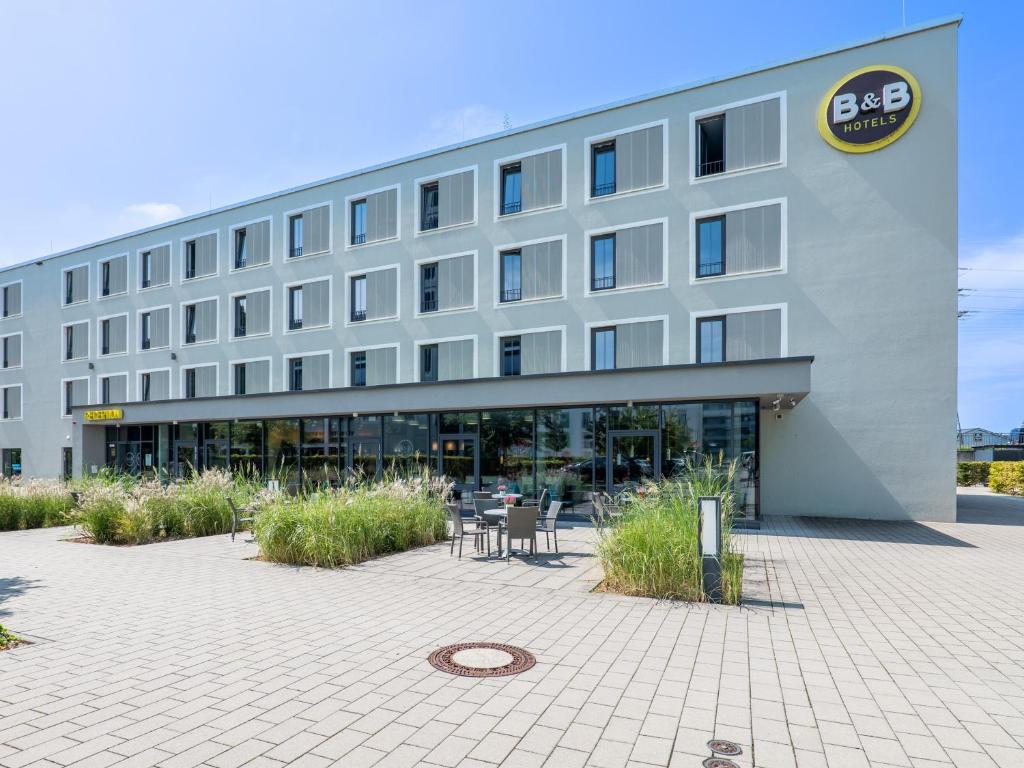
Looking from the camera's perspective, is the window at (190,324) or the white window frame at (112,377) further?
the white window frame at (112,377)

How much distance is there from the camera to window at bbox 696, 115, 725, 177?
18.3 meters

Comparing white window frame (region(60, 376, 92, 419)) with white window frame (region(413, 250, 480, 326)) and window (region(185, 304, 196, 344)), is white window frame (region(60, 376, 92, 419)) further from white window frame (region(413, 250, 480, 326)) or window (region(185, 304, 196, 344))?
white window frame (region(413, 250, 480, 326))

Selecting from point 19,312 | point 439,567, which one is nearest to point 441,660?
point 439,567

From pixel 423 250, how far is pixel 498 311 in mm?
4091

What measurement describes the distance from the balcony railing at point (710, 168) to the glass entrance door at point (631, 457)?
25.9ft

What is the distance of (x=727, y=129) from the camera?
18.0m

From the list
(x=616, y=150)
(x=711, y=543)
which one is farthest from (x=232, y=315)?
(x=711, y=543)

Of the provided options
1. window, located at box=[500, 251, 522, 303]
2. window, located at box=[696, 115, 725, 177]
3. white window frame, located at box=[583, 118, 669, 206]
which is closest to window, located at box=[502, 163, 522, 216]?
window, located at box=[500, 251, 522, 303]

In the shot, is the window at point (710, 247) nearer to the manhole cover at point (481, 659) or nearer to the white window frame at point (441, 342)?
the white window frame at point (441, 342)

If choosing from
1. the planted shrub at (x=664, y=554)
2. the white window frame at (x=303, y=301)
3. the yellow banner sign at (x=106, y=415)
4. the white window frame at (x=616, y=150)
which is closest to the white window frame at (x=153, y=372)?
the yellow banner sign at (x=106, y=415)

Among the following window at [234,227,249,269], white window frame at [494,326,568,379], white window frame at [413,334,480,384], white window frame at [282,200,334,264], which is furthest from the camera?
window at [234,227,249,269]

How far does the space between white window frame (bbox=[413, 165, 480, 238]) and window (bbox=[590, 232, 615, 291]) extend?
181 inches

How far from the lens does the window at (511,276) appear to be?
21.1m

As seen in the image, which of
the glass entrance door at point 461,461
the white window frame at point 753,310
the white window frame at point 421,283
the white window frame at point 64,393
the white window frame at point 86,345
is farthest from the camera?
the white window frame at point 86,345
